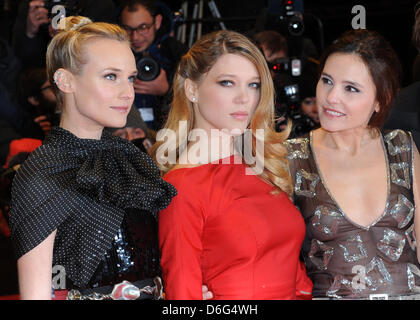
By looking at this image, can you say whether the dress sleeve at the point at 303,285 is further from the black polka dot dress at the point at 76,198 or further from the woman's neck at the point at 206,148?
the black polka dot dress at the point at 76,198

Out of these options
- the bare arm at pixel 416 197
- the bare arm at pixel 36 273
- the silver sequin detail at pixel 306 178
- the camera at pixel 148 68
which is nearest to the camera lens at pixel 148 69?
the camera at pixel 148 68

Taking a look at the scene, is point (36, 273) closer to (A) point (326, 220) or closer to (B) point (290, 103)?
(A) point (326, 220)

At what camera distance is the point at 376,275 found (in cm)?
235

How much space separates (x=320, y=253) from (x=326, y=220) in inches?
5.0

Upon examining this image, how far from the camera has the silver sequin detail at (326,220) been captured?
238cm

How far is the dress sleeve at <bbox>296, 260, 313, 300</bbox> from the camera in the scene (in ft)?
7.93

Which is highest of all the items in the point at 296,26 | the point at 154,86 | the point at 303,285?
the point at 296,26

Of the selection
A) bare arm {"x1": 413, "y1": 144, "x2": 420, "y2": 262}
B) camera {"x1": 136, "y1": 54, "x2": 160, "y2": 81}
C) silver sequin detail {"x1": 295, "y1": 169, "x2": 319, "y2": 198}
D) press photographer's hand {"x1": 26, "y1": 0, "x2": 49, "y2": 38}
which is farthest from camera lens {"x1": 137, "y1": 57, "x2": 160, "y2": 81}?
bare arm {"x1": 413, "y1": 144, "x2": 420, "y2": 262}

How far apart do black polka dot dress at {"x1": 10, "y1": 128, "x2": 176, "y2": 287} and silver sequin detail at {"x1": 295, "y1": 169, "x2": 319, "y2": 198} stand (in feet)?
1.93

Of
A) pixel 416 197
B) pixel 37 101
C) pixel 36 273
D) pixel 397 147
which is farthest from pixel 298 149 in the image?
pixel 37 101

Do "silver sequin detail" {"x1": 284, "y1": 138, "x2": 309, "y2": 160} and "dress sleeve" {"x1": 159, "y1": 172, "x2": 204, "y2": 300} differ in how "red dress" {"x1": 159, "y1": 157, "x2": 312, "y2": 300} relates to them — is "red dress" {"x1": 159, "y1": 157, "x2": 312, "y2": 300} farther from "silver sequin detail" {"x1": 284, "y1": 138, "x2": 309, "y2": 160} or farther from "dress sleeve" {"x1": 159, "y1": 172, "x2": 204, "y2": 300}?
"silver sequin detail" {"x1": 284, "y1": 138, "x2": 309, "y2": 160}

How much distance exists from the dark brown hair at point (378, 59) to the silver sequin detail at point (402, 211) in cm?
36
